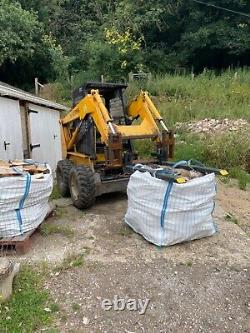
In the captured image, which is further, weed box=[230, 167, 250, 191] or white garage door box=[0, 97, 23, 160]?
weed box=[230, 167, 250, 191]

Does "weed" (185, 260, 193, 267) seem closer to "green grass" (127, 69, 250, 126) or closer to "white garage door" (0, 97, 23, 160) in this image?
"white garage door" (0, 97, 23, 160)

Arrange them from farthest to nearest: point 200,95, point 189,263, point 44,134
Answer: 1. point 200,95
2. point 44,134
3. point 189,263

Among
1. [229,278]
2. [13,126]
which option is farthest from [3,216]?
[13,126]

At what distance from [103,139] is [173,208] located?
5.85 feet

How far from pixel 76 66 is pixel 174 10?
23.3 ft

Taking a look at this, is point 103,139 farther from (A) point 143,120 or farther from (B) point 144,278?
(B) point 144,278

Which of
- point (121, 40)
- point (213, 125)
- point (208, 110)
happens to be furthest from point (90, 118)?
point (121, 40)

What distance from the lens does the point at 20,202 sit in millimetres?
3949

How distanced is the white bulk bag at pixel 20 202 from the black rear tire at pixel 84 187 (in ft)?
3.35

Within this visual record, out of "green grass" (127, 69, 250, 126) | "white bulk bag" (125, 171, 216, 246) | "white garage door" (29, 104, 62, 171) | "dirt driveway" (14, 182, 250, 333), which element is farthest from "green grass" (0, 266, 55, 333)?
"green grass" (127, 69, 250, 126)

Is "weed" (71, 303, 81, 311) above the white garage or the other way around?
the other way around

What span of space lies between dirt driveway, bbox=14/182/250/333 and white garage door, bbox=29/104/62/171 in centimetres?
348

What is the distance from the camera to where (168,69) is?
21.1m

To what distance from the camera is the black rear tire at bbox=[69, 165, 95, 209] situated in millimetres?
5211
